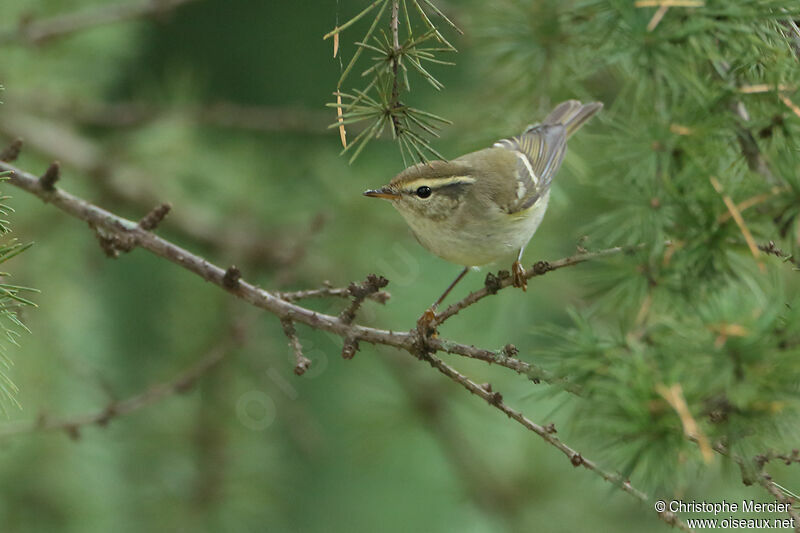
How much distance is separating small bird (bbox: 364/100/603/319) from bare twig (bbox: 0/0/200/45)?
99 centimetres

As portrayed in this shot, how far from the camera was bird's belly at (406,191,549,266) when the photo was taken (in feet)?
7.52

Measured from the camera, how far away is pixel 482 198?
8.23ft

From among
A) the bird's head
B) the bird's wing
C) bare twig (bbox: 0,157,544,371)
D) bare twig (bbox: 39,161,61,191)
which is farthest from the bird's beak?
bare twig (bbox: 39,161,61,191)

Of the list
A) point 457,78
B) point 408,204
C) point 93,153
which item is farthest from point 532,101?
point 457,78

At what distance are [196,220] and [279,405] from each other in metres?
0.84

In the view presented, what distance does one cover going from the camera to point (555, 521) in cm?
316

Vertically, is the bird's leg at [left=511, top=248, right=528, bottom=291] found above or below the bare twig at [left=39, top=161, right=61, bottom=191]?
below

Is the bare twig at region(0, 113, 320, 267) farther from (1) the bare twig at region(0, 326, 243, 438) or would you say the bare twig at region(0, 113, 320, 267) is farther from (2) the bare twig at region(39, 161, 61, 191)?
(2) the bare twig at region(39, 161, 61, 191)

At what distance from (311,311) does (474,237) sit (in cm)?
86

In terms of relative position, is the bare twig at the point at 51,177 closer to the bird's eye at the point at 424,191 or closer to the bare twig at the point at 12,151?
the bare twig at the point at 12,151

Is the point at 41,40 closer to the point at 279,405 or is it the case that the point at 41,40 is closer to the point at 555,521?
the point at 279,405

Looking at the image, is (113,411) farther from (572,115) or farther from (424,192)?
(572,115)

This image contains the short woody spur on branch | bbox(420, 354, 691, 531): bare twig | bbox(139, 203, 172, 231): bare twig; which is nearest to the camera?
bbox(420, 354, 691, 531): bare twig

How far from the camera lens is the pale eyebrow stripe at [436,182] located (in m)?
2.38
